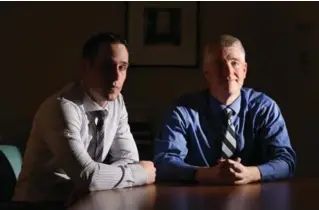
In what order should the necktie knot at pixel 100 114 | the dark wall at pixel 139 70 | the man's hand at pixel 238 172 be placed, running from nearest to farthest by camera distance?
1. the man's hand at pixel 238 172
2. the necktie knot at pixel 100 114
3. the dark wall at pixel 139 70

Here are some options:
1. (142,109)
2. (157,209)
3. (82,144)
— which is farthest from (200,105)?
(142,109)

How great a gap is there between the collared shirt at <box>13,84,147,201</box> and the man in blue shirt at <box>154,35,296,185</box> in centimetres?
18

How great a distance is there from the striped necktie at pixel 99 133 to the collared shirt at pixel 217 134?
0.21m

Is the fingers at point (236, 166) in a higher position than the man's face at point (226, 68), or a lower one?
lower

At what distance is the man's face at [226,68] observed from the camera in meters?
2.14

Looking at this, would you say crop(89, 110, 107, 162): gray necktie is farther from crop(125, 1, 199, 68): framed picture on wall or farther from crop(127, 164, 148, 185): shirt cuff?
crop(125, 1, 199, 68): framed picture on wall

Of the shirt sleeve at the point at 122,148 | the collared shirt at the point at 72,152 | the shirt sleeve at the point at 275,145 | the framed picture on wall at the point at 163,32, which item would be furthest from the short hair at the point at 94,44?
the framed picture on wall at the point at 163,32

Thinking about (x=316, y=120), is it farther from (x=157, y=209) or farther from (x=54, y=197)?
(x=157, y=209)

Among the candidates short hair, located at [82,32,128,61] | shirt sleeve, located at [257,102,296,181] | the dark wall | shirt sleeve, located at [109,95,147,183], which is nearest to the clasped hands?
shirt sleeve, located at [257,102,296,181]

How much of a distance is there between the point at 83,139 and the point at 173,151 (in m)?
0.35

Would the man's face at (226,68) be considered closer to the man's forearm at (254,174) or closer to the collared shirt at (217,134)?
the collared shirt at (217,134)

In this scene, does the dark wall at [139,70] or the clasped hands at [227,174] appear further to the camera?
the dark wall at [139,70]

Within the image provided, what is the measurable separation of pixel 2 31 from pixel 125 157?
61.3 inches

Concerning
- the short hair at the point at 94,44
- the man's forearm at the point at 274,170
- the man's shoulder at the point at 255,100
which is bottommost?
the man's forearm at the point at 274,170
